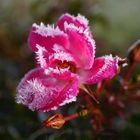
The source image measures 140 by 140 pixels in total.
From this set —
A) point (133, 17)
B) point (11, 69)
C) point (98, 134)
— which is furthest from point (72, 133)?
point (133, 17)

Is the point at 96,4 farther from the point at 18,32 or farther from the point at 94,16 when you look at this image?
the point at 18,32

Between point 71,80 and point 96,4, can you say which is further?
point 96,4

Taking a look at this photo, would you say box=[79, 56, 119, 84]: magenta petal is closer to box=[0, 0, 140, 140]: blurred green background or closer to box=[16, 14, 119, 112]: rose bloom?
box=[16, 14, 119, 112]: rose bloom

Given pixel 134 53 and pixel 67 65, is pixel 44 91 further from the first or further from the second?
pixel 134 53

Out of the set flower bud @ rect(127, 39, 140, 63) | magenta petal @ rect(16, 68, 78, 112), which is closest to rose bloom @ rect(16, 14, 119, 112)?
magenta petal @ rect(16, 68, 78, 112)

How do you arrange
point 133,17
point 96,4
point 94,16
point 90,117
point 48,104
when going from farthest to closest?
point 133,17 < point 96,4 < point 94,16 < point 90,117 < point 48,104

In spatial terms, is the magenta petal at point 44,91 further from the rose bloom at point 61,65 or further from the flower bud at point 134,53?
the flower bud at point 134,53

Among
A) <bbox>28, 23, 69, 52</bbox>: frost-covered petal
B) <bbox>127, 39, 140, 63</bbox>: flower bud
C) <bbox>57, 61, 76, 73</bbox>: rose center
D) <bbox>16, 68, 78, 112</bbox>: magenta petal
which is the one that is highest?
<bbox>28, 23, 69, 52</bbox>: frost-covered petal
